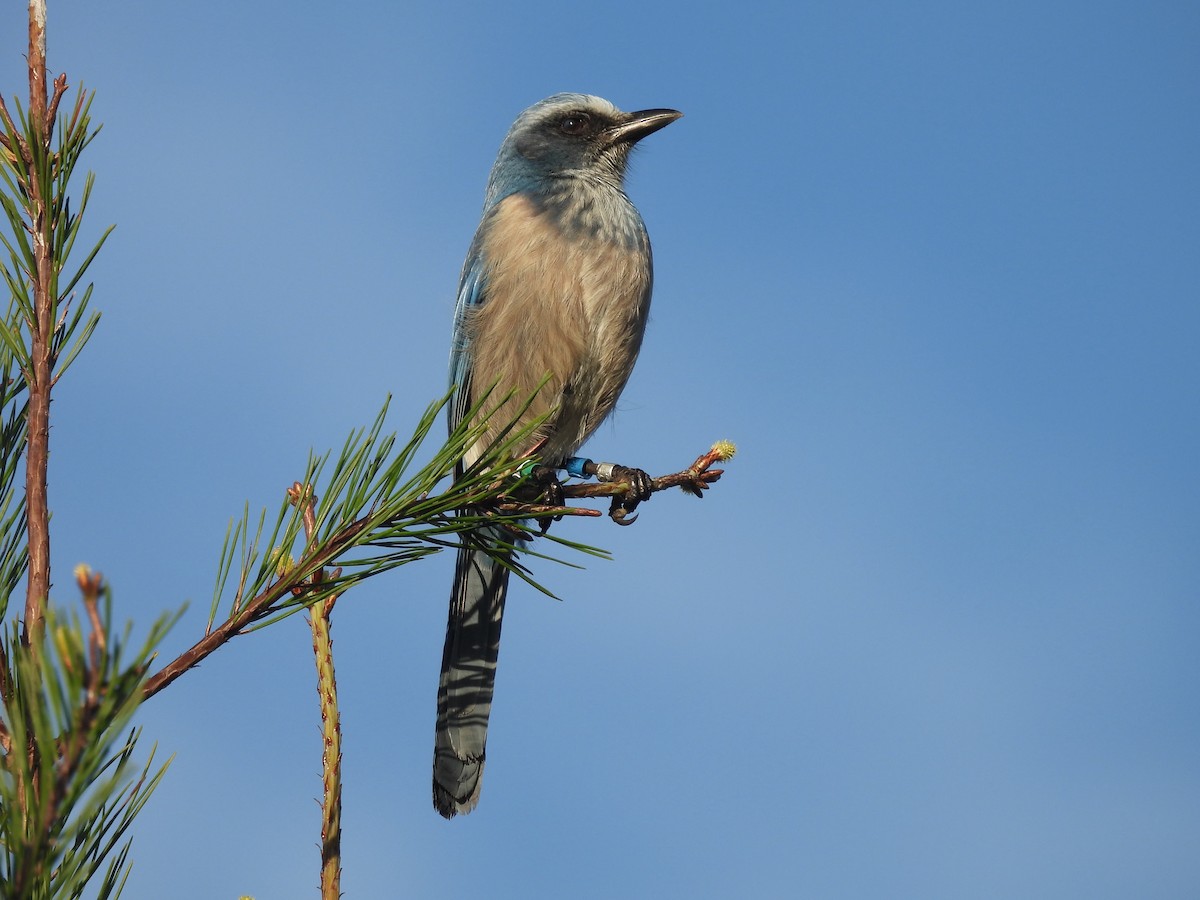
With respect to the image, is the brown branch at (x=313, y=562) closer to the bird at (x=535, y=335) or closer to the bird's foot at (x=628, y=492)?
the bird's foot at (x=628, y=492)

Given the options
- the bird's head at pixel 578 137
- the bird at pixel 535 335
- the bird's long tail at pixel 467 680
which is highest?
the bird's head at pixel 578 137

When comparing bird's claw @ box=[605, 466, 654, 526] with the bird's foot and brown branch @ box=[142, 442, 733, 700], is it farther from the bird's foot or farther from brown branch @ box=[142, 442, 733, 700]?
brown branch @ box=[142, 442, 733, 700]

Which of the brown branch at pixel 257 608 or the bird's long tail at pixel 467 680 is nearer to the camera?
the brown branch at pixel 257 608

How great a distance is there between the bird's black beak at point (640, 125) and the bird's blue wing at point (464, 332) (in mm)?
1197

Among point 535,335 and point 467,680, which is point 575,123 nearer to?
point 535,335

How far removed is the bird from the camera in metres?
4.98

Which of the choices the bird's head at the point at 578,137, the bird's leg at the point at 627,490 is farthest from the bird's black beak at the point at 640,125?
the bird's leg at the point at 627,490

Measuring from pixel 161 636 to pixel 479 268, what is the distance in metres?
3.99

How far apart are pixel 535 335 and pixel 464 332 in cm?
48

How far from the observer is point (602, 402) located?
5.38 meters

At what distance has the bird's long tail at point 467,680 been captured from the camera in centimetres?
446

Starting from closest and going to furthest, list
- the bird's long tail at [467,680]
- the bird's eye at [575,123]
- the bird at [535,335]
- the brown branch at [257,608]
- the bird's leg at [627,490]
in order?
the brown branch at [257,608], the bird's leg at [627,490], the bird's long tail at [467,680], the bird at [535,335], the bird's eye at [575,123]

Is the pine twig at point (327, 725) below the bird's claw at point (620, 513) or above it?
below

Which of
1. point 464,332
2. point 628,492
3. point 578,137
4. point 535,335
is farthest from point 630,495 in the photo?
point 578,137
